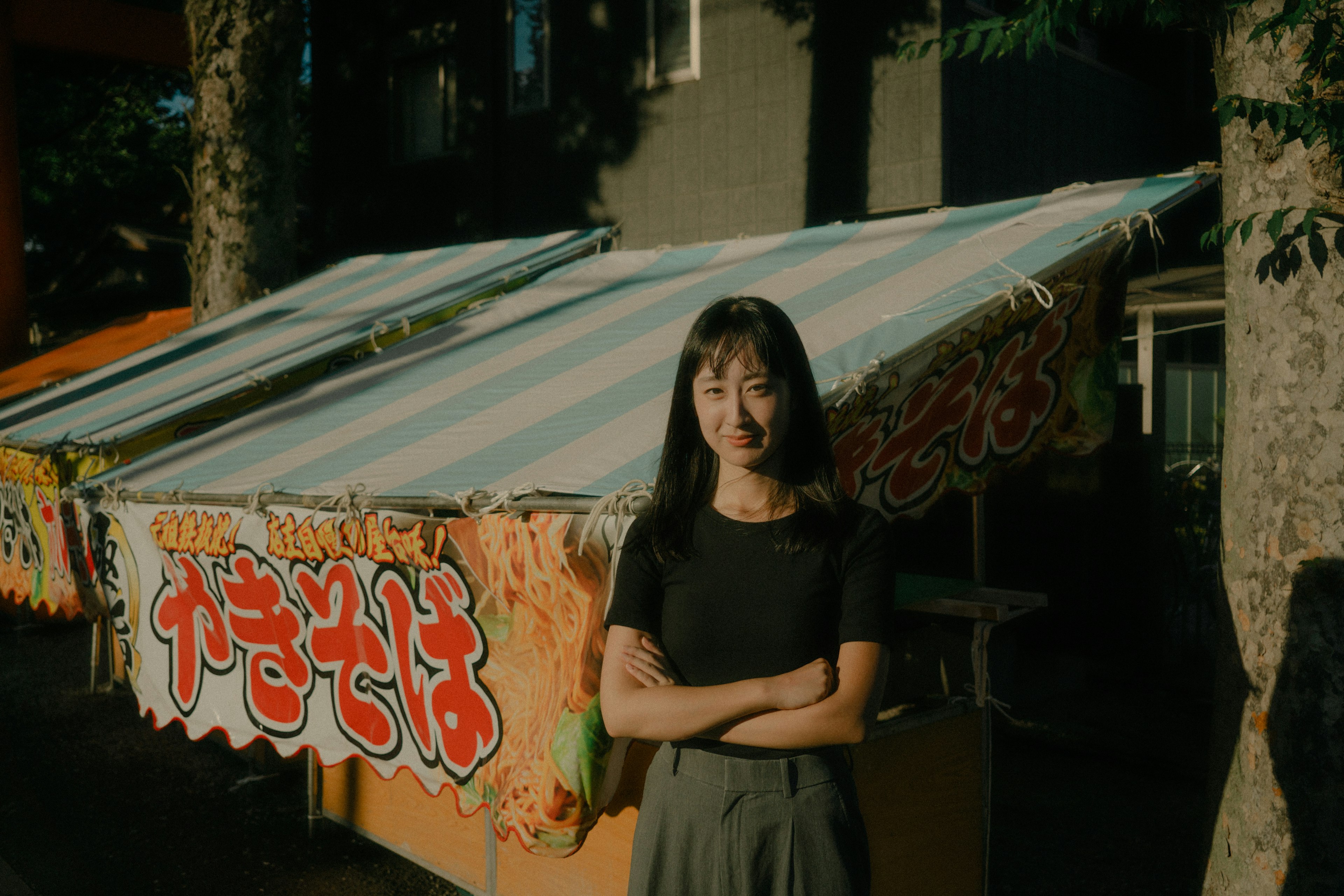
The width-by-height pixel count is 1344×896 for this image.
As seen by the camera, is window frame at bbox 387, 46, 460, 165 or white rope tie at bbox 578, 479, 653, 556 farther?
window frame at bbox 387, 46, 460, 165

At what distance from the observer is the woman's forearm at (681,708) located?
1.95 m

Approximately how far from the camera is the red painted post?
988 cm

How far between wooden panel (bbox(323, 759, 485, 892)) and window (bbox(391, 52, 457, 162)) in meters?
8.44

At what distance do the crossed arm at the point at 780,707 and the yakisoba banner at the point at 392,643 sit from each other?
610mm

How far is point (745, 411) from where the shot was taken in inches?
81.8

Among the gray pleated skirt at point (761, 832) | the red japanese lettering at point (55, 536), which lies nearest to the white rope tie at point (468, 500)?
the gray pleated skirt at point (761, 832)

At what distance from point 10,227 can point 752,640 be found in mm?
11050

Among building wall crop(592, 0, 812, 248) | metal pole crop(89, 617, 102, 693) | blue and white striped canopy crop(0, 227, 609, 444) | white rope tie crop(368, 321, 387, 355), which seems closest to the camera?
blue and white striped canopy crop(0, 227, 609, 444)

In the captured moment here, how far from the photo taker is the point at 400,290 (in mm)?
6660

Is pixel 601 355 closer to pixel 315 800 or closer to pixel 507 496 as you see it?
pixel 507 496

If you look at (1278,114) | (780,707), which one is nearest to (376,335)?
(780,707)

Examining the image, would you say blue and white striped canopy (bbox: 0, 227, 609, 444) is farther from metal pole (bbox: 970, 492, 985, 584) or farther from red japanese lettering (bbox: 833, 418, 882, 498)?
red japanese lettering (bbox: 833, 418, 882, 498)

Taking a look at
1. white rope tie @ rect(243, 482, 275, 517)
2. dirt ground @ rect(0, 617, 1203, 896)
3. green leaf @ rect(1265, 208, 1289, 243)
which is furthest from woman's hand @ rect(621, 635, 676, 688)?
dirt ground @ rect(0, 617, 1203, 896)

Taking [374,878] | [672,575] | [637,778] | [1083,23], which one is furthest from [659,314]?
[1083,23]
